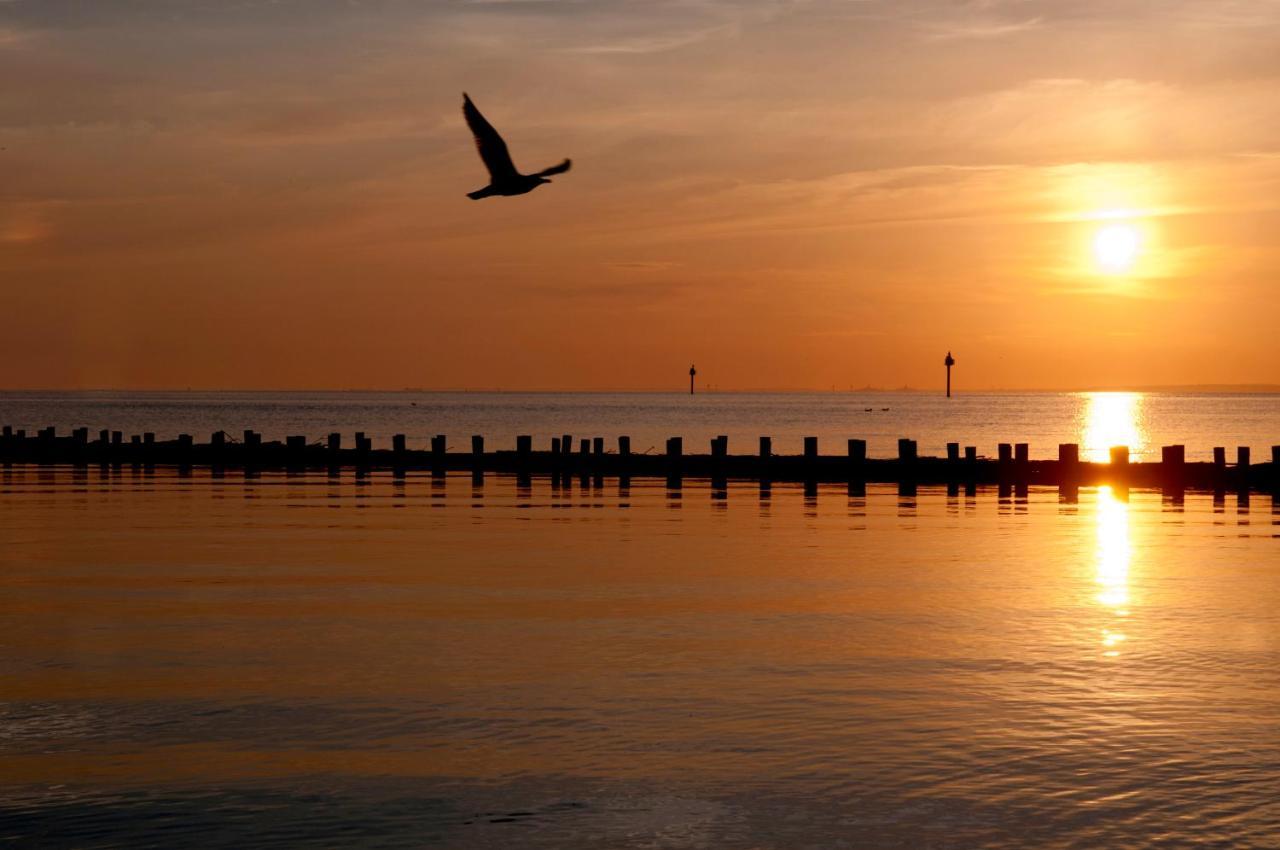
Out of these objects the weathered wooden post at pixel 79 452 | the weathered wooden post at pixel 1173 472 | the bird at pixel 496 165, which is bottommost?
the weathered wooden post at pixel 1173 472

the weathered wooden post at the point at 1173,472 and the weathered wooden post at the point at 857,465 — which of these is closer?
the weathered wooden post at the point at 1173,472

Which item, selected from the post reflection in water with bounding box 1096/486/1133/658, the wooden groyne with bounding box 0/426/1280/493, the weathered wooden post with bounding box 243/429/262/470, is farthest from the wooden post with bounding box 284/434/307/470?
the post reflection in water with bounding box 1096/486/1133/658

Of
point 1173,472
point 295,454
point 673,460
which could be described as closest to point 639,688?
point 1173,472

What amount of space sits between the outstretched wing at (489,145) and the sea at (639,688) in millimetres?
5634

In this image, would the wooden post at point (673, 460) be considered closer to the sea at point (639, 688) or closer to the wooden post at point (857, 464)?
the wooden post at point (857, 464)

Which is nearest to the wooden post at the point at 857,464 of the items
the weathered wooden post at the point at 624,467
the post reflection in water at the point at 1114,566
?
the weathered wooden post at the point at 624,467

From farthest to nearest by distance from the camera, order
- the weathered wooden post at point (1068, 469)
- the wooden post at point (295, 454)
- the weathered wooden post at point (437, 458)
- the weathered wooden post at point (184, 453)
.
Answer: the weathered wooden post at point (184, 453) < the wooden post at point (295, 454) < the weathered wooden post at point (437, 458) < the weathered wooden post at point (1068, 469)

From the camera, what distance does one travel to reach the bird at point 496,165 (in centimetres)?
1905

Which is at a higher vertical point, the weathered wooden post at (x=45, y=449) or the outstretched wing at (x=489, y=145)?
the outstretched wing at (x=489, y=145)

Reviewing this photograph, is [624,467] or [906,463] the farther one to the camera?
[624,467]

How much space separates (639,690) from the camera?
49.8ft

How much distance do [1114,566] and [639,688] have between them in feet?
40.4

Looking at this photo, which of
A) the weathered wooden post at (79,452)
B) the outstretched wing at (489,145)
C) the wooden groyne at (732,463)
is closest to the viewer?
the outstretched wing at (489,145)

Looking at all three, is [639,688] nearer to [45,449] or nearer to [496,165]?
[496,165]
